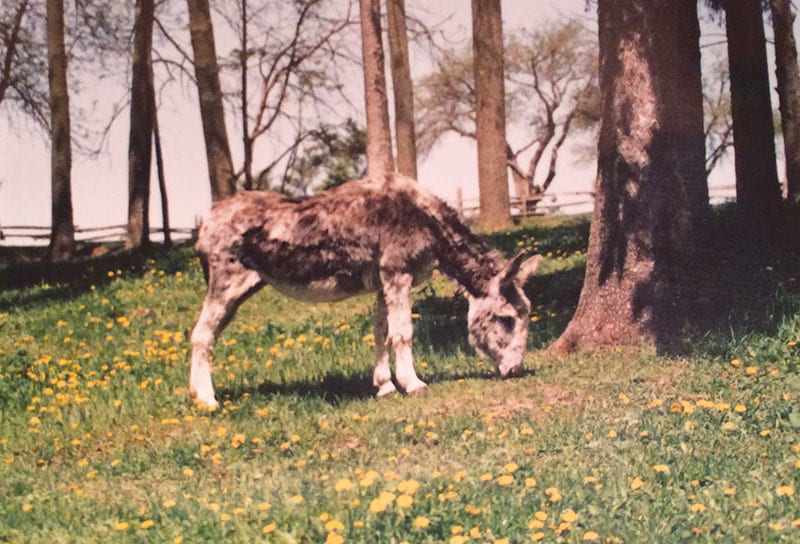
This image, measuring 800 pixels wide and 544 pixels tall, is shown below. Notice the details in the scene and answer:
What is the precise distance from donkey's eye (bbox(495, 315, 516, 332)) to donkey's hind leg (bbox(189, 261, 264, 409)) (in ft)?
7.71

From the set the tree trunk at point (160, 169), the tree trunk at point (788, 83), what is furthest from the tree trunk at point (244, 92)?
the tree trunk at point (788, 83)

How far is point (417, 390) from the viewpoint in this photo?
8.95m

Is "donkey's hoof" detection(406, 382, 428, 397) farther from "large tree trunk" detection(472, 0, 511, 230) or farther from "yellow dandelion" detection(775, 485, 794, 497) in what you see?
"large tree trunk" detection(472, 0, 511, 230)

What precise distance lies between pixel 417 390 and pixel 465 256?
1.43 m

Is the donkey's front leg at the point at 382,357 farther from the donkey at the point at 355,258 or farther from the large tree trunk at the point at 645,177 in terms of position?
the large tree trunk at the point at 645,177

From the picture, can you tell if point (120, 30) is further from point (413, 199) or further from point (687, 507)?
point (687, 507)

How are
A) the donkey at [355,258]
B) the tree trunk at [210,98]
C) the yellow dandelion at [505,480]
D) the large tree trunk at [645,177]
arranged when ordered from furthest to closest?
the tree trunk at [210,98]
the large tree trunk at [645,177]
the donkey at [355,258]
the yellow dandelion at [505,480]

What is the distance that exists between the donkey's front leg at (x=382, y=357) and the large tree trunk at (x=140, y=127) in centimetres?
1470

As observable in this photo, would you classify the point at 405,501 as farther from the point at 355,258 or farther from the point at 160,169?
the point at 160,169

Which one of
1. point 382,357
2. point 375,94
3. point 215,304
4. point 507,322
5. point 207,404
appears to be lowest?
point 207,404

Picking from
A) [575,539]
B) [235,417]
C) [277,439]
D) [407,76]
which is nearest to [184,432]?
[235,417]

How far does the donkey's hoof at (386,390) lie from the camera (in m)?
9.04

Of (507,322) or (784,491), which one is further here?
(507,322)

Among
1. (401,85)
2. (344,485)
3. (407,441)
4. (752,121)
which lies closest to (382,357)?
(407,441)
